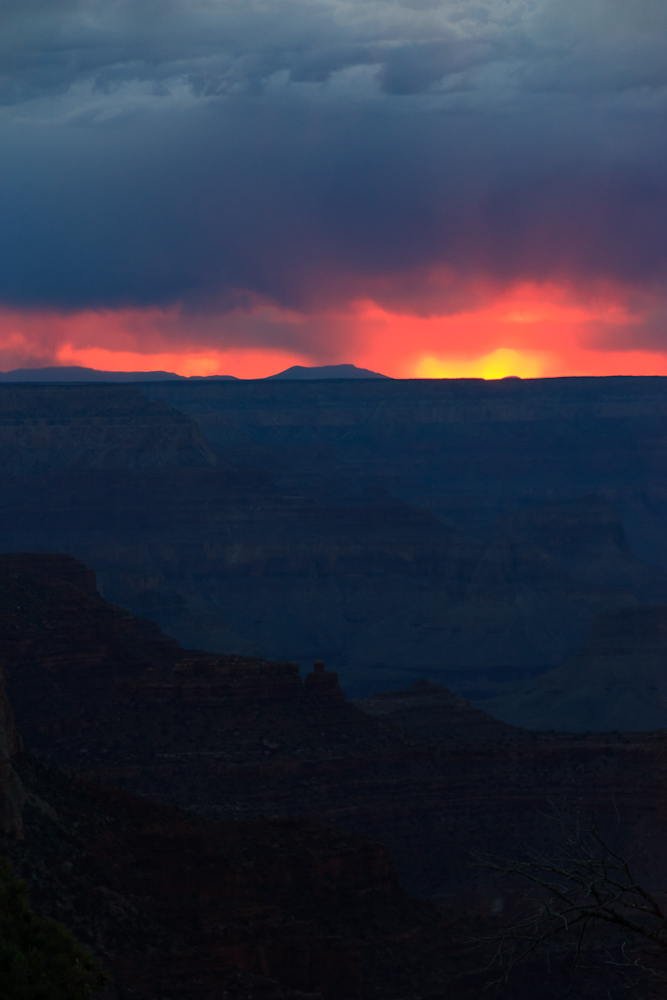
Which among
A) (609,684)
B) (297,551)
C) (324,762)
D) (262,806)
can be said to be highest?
(297,551)

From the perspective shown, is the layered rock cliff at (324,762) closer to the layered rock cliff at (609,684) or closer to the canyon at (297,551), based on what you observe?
the layered rock cliff at (609,684)

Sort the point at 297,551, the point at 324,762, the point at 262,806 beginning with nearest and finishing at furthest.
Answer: the point at 262,806, the point at 324,762, the point at 297,551

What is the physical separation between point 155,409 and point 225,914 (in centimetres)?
15183

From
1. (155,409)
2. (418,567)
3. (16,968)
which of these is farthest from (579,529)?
(16,968)

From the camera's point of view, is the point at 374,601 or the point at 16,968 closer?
the point at 16,968

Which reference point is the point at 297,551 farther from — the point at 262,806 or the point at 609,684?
the point at 262,806

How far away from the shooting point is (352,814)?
5834 cm

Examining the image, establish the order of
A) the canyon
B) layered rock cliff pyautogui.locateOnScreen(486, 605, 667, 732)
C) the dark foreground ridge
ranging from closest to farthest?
1. the dark foreground ridge
2. layered rock cliff pyautogui.locateOnScreen(486, 605, 667, 732)
3. the canyon

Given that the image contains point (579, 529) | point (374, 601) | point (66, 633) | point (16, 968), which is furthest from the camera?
point (579, 529)

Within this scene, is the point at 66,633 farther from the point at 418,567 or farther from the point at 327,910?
the point at 418,567

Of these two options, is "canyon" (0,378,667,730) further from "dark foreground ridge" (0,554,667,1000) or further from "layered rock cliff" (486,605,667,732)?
"dark foreground ridge" (0,554,667,1000)

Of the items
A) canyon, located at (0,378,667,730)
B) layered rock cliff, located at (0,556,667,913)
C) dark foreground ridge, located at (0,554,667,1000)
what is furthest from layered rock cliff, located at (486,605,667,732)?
layered rock cliff, located at (0,556,667,913)

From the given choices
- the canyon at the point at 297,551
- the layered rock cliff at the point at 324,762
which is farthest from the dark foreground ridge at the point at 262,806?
the canyon at the point at 297,551

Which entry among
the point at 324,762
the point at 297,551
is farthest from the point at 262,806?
the point at 297,551
